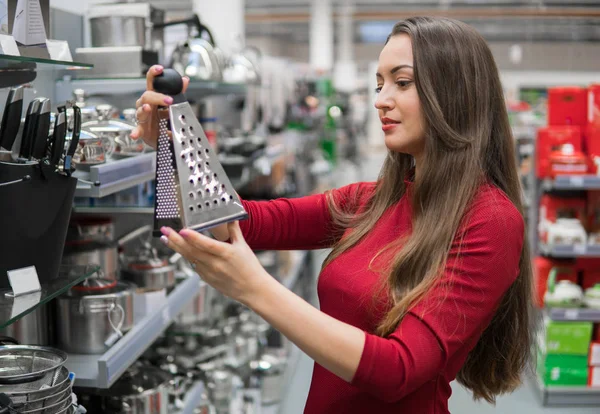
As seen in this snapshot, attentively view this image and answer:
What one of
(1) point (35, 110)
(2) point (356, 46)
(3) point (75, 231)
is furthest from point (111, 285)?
(2) point (356, 46)

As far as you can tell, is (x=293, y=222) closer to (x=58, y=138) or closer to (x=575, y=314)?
(x=58, y=138)

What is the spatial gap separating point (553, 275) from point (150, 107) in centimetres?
367

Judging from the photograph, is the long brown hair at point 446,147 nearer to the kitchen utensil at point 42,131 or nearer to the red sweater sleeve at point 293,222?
the red sweater sleeve at point 293,222

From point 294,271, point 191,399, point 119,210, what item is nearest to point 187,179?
point 119,210

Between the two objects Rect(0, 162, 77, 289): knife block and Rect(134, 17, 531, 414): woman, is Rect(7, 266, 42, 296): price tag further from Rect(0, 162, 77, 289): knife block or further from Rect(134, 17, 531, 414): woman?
Rect(134, 17, 531, 414): woman

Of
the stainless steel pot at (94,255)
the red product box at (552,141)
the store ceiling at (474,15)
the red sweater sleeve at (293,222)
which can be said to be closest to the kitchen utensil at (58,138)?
the red sweater sleeve at (293,222)

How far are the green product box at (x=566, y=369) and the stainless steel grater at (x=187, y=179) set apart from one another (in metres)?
3.83

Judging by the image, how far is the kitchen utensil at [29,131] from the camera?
1.46m

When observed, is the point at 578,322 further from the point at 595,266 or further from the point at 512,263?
the point at 512,263

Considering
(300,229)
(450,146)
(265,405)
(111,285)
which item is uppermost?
(450,146)

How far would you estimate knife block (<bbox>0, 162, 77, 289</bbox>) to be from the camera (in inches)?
55.4

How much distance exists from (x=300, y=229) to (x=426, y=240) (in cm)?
49

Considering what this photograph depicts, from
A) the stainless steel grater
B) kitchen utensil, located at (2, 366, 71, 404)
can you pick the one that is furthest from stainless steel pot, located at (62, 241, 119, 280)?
the stainless steel grater

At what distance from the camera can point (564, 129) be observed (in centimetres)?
463
